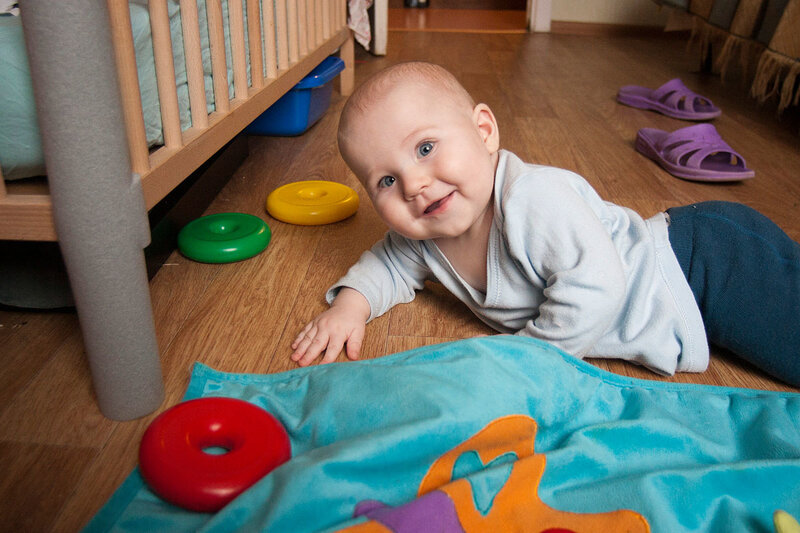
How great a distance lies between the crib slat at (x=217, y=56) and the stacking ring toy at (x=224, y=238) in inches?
8.5

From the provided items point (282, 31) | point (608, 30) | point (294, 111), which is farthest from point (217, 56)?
point (608, 30)

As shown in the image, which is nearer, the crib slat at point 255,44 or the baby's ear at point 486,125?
the baby's ear at point 486,125

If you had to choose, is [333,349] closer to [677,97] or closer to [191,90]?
[191,90]

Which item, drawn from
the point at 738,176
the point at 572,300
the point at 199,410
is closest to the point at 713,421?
the point at 572,300

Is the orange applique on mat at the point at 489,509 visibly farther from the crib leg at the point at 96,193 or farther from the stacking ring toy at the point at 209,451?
the crib leg at the point at 96,193

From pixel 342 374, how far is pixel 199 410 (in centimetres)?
16

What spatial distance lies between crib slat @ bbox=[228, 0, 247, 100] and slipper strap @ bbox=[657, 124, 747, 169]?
103 centimetres

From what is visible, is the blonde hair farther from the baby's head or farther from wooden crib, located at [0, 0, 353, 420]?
wooden crib, located at [0, 0, 353, 420]

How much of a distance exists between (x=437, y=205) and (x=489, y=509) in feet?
1.22

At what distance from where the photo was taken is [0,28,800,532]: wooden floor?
72cm

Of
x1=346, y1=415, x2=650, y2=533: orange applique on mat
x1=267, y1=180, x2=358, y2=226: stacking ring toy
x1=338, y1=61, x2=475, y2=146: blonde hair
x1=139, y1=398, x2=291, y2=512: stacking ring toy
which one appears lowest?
x1=267, y1=180, x2=358, y2=226: stacking ring toy

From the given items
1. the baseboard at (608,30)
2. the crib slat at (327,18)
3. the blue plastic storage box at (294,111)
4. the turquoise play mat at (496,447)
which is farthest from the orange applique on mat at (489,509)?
the baseboard at (608,30)

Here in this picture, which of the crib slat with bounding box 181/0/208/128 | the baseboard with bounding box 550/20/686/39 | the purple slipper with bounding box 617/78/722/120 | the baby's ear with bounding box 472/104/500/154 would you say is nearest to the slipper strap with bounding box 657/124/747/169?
the purple slipper with bounding box 617/78/722/120

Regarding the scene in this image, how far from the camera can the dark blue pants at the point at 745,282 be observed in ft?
2.91
